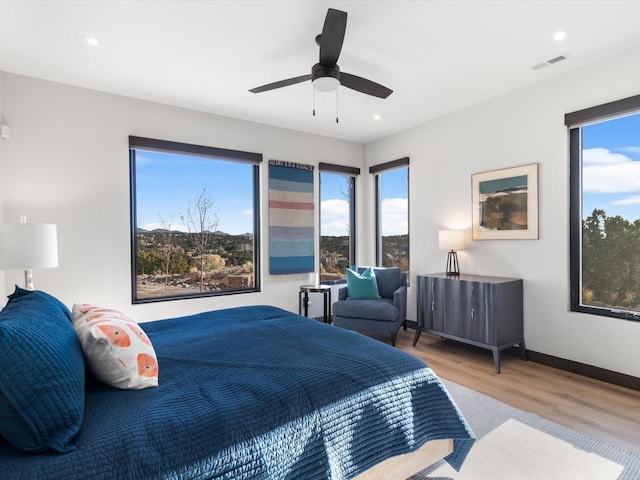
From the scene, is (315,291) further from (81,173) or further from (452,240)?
(81,173)

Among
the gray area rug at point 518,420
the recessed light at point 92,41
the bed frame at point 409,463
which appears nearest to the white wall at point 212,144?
the recessed light at point 92,41

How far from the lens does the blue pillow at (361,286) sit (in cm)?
430

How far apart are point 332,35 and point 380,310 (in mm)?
2747

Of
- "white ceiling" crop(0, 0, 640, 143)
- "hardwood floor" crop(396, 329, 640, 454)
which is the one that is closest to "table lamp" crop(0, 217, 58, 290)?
"white ceiling" crop(0, 0, 640, 143)

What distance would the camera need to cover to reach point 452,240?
12.8 feet

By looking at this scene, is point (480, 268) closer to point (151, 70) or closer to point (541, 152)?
point (541, 152)

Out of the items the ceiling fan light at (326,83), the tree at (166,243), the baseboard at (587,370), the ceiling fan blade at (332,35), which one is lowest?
the baseboard at (587,370)

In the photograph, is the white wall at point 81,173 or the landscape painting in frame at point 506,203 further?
the landscape painting in frame at point 506,203

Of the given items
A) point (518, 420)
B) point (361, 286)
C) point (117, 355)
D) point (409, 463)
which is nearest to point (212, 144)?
point (361, 286)

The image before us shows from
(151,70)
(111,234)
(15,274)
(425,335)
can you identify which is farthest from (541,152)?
(15,274)

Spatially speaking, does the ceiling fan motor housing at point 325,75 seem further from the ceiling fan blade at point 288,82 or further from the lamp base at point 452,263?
the lamp base at point 452,263

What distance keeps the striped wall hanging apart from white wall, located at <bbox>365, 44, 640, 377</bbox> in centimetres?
156

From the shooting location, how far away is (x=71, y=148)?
11.1ft

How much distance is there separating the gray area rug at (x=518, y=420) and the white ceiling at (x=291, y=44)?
8.74 ft
